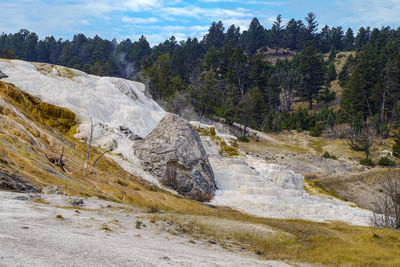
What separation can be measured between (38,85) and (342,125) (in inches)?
2723

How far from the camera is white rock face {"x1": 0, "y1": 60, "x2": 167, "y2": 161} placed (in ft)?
113

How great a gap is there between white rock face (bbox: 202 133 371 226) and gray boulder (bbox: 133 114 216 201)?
1.83 m

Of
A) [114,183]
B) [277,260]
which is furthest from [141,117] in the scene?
[277,260]

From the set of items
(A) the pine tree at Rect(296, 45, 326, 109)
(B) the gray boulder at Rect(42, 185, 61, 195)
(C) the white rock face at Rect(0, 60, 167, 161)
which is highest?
(A) the pine tree at Rect(296, 45, 326, 109)

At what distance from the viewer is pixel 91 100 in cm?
3778

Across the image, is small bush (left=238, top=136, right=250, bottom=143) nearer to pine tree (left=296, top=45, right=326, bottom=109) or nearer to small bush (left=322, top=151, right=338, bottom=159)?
small bush (left=322, top=151, right=338, bottom=159)

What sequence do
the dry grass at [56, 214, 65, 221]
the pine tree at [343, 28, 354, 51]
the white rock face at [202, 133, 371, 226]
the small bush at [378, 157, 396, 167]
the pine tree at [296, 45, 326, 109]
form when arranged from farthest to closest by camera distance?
1. the pine tree at [343, 28, 354, 51]
2. the pine tree at [296, 45, 326, 109]
3. the small bush at [378, 157, 396, 167]
4. the white rock face at [202, 133, 371, 226]
5. the dry grass at [56, 214, 65, 221]

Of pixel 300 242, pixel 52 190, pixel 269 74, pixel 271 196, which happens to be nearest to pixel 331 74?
pixel 269 74

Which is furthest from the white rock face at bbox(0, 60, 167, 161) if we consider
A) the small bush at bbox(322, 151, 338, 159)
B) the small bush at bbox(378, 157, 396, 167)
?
the small bush at bbox(378, 157, 396, 167)

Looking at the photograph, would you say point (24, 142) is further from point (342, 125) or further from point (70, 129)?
point (342, 125)

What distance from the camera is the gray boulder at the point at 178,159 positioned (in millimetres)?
31781

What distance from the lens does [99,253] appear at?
9.56 metres

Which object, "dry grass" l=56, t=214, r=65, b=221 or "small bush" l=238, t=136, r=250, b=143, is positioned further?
"small bush" l=238, t=136, r=250, b=143

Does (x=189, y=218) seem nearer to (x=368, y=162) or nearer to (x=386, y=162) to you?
(x=368, y=162)
